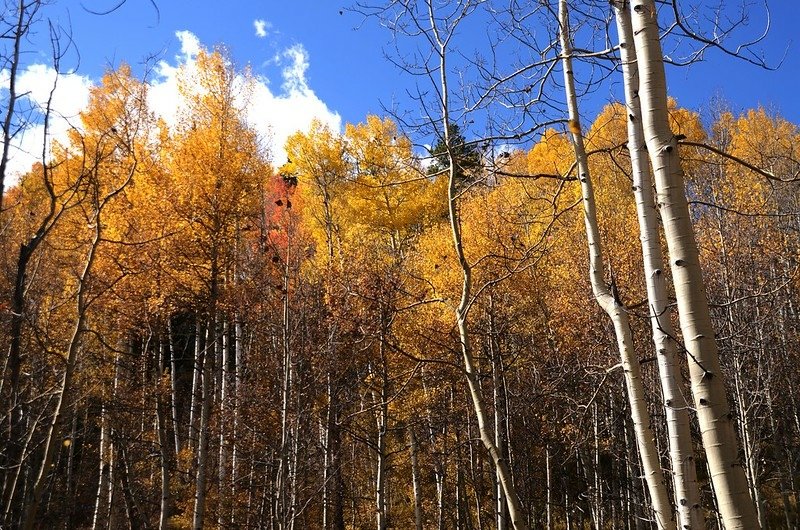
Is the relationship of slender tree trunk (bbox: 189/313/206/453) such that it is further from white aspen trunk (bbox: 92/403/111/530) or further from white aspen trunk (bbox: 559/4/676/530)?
white aspen trunk (bbox: 559/4/676/530)

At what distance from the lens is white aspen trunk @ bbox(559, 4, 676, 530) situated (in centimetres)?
269

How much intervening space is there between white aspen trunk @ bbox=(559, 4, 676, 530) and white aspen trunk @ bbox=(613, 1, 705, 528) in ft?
0.81

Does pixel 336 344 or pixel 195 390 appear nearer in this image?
pixel 336 344

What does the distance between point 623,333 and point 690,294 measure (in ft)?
3.08

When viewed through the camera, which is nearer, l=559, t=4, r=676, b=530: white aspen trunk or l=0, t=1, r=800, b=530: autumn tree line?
l=559, t=4, r=676, b=530: white aspen trunk

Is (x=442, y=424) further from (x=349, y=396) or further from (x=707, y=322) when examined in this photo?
(x=707, y=322)

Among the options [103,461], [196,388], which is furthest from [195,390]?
[103,461]

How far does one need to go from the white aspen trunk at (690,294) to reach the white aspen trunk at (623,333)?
77 centimetres

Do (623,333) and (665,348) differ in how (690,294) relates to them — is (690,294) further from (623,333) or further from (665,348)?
(623,333)

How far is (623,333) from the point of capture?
2877 mm

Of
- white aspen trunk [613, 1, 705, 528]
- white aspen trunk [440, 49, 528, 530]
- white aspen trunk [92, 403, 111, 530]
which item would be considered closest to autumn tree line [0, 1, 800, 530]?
white aspen trunk [92, 403, 111, 530]

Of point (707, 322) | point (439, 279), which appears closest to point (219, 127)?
point (439, 279)

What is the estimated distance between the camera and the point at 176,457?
12.5m

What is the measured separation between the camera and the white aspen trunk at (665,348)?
230 cm
